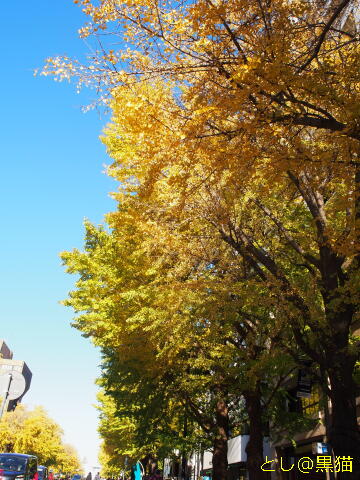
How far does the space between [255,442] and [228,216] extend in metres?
7.94

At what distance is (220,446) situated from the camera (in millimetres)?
15727

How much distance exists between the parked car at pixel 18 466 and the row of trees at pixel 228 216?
153 inches

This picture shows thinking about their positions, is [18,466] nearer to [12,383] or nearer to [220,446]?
[12,383]

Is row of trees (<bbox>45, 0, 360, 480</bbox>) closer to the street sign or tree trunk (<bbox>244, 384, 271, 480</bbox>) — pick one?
tree trunk (<bbox>244, 384, 271, 480</bbox>)

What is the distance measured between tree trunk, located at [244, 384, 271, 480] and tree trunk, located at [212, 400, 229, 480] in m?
2.22

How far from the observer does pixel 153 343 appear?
39.6 ft

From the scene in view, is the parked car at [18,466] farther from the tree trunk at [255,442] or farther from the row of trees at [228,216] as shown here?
the tree trunk at [255,442]

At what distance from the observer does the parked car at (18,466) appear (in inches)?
427

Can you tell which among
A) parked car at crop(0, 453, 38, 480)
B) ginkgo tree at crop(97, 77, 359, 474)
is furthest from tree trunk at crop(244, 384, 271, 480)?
Answer: parked car at crop(0, 453, 38, 480)

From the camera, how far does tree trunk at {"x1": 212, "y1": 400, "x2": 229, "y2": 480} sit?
613 inches

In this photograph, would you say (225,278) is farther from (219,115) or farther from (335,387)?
(219,115)

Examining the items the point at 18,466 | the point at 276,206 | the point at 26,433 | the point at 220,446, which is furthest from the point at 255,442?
the point at 26,433

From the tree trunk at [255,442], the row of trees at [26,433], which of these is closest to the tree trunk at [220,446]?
the tree trunk at [255,442]

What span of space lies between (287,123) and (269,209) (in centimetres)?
532
